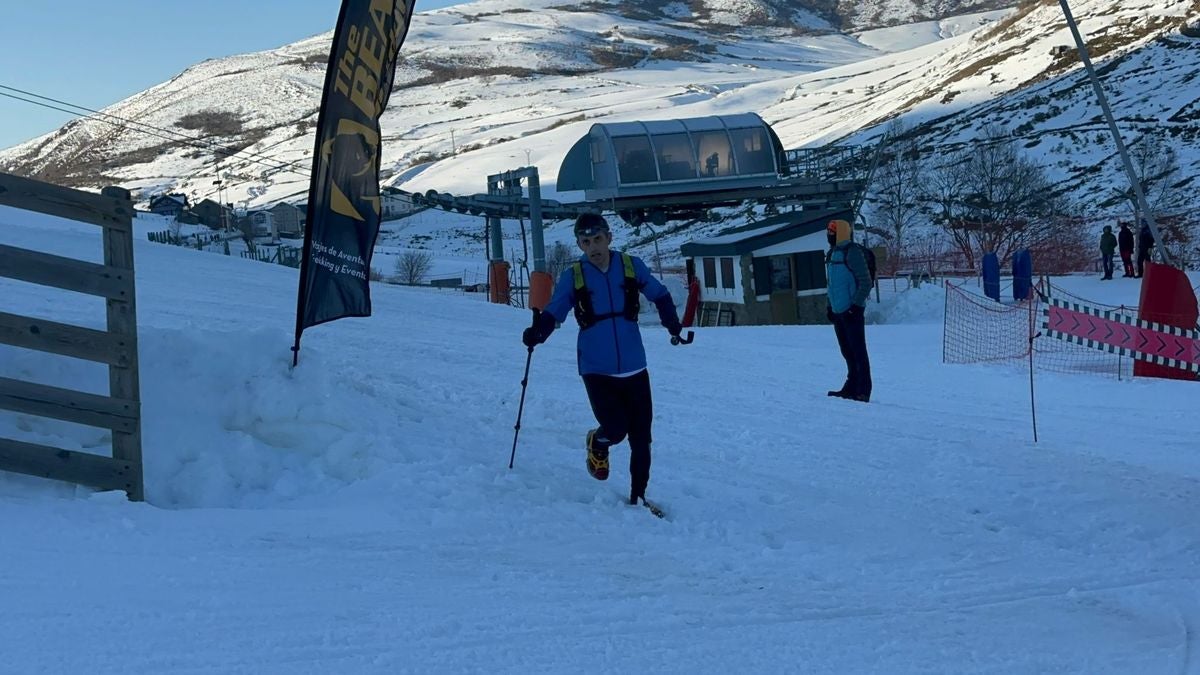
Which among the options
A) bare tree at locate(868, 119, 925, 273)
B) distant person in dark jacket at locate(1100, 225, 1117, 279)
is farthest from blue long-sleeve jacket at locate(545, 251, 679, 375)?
bare tree at locate(868, 119, 925, 273)

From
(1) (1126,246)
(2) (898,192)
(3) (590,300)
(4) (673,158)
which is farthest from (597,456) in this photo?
(2) (898,192)

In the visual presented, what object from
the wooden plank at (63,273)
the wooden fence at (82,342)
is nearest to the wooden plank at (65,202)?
the wooden fence at (82,342)

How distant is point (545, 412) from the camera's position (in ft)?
27.6

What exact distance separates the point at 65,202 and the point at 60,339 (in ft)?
2.05

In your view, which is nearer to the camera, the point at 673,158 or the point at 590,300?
the point at 590,300

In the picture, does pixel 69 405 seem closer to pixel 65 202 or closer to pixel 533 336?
pixel 65 202

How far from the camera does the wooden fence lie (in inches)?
192

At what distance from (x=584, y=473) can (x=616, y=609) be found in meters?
2.37

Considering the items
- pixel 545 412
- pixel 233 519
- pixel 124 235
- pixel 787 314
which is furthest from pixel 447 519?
pixel 787 314

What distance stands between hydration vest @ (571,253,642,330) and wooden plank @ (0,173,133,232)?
222 centimetres

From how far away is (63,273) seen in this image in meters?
4.93

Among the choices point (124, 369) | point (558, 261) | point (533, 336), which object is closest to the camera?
point (124, 369)

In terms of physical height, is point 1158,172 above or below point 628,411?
above

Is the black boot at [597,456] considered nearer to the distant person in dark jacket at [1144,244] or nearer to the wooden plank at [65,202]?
the wooden plank at [65,202]
